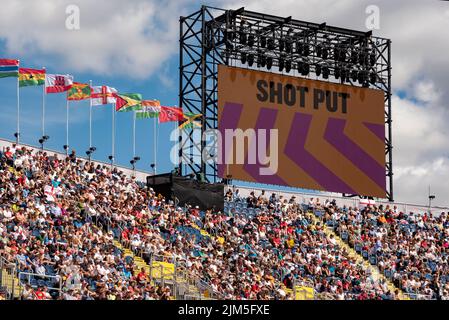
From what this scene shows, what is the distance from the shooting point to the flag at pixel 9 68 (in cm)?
3859

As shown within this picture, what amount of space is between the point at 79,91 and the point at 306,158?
12783mm

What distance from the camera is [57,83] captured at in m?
40.8

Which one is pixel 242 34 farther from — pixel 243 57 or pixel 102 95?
pixel 102 95

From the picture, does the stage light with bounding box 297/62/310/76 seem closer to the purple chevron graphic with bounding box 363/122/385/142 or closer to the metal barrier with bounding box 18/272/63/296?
the purple chevron graphic with bounding box 363/122/385/142

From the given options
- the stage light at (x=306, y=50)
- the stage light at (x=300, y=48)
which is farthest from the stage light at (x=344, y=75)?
the stage light at (x=300, y=48)

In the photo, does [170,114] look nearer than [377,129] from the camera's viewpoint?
Yes

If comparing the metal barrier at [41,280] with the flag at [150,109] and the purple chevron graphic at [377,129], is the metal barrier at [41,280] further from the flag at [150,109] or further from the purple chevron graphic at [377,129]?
the purple chevron graphic at [377,129]

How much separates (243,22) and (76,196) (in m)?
16.0

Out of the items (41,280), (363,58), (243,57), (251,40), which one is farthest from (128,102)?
(41,280)

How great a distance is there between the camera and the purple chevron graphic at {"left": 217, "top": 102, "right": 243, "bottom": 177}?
45522 millimetres

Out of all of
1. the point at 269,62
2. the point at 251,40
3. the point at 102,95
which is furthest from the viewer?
the point at 269,62

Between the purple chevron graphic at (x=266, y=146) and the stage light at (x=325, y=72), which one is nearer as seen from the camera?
the purple chevron graphic at (x=266, y=146)

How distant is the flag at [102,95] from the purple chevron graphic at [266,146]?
7394mm
